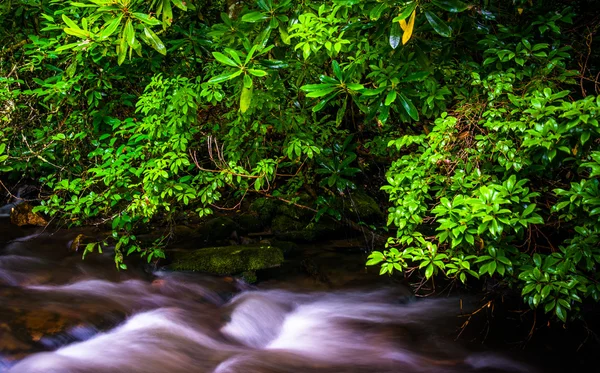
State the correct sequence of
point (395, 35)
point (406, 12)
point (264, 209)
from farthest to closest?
point (264, 209)
point (395, 35)
point (406, 12)

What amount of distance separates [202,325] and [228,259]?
1019mm

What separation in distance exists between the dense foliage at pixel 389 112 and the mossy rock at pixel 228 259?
458mm

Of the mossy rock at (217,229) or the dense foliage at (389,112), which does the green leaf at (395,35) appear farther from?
the mossy rock at (217,229)

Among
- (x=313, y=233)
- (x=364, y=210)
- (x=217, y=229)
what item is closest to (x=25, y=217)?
(x=217, y=229)

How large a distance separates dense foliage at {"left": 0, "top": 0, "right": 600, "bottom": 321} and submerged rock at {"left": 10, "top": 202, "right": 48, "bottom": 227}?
100 centimetres

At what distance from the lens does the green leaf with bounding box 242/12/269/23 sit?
10.6ft

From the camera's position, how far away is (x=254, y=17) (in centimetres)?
327

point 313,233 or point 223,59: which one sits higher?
point 223,59

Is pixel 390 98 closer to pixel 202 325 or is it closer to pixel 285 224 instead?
pixel 202 325

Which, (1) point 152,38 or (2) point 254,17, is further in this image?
(2) point 254,17

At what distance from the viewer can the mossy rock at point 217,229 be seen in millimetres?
5730

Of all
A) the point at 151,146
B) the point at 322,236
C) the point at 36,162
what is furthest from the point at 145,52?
the point at 322,236

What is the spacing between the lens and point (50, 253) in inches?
206

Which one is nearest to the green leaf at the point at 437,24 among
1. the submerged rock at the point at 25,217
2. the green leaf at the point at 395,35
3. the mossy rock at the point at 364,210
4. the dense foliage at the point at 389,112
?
the dense foliage at the point at 389,112
